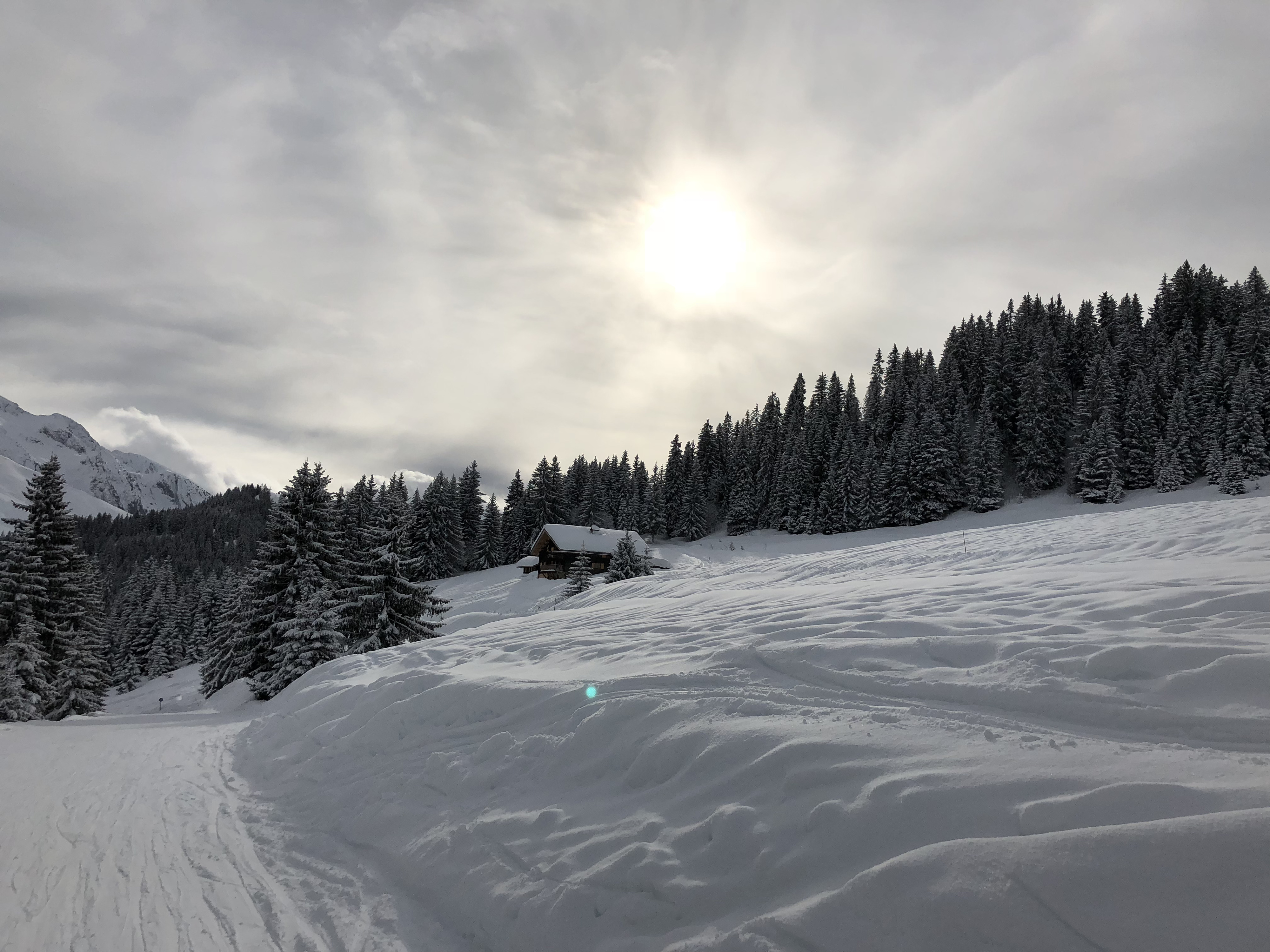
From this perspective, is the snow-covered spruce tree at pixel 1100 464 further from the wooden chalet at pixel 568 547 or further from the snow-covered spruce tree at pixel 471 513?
the snow-covered spruce tree at pixel 471 513

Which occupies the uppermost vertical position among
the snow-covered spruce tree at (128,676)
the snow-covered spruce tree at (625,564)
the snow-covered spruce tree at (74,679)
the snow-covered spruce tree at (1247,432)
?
the snow-covered spruce tree at (1247,432)

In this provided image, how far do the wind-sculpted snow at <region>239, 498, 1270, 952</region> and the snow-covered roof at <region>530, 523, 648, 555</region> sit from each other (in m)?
39.9

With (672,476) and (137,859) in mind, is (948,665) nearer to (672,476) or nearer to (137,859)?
(137,859)

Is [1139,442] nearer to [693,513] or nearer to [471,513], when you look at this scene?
[693,513]

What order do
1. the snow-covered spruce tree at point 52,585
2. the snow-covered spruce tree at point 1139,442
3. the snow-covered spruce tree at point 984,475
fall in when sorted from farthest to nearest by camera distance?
the snow-covered spruce tree at point 984,475
the snow-covered spruce tree at point 1139,442
the snow-covered spruce tree at point 52,585

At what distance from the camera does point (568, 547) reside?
1946 inches

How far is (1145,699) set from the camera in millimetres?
4605

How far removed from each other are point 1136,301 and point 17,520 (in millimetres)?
107067

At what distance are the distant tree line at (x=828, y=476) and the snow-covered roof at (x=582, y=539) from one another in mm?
11591

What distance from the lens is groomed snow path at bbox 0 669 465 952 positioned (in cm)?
441

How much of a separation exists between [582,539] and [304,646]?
104 ft

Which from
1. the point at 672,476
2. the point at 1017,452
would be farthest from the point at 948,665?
the point at 672,476

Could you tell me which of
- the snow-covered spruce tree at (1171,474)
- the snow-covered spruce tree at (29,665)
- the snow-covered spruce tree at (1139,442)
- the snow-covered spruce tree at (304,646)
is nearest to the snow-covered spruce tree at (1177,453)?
the snow-covered spruce tree at (1171,474)

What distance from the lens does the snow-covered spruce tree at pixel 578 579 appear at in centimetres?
3102
